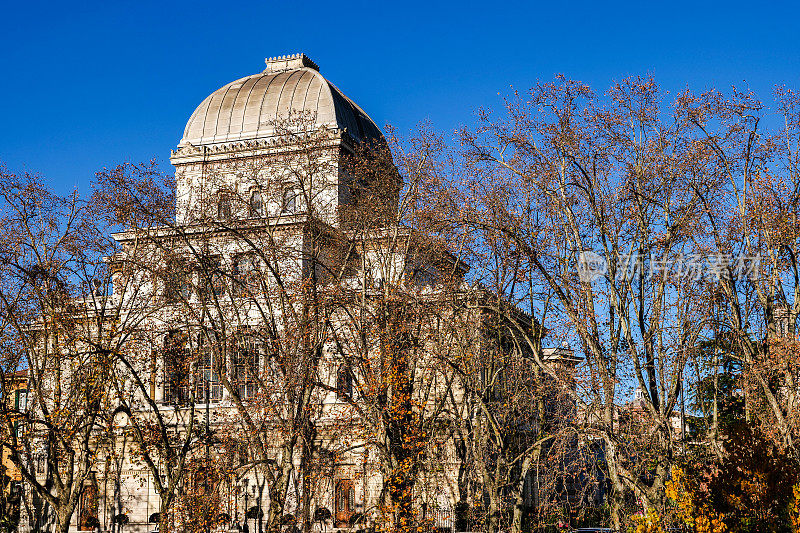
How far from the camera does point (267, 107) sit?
143 feet

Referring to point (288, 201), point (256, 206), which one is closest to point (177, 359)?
point (288, 201)

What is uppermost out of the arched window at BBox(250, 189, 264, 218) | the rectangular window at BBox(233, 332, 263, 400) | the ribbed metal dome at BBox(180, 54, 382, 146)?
the ribbed metal dome at BBox(180, 54, 382, 146)

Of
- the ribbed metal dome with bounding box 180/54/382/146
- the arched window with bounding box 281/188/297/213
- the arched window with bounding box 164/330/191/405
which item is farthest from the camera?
the ribbed metal dome with bounding box 180/54/382/146

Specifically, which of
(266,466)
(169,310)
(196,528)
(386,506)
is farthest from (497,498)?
(169,310)

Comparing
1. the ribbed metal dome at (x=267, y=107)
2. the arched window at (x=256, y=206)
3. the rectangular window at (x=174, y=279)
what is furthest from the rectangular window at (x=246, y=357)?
the ribbed metal dome at (x=267, y=107)

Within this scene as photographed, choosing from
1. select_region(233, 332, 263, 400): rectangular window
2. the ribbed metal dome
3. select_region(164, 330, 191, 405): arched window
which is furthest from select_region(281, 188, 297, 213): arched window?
select_region(164, 330, 191, 405): arched window

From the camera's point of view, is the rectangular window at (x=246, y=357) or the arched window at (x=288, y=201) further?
the arched window at (x=288, y=201)

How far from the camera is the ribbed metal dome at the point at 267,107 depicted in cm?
4325

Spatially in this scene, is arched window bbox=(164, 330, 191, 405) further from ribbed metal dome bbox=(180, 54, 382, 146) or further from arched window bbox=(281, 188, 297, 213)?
ribbed metal dome bbox=(180, 54, 382, 146)

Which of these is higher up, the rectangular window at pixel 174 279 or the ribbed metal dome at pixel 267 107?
the ribbed metal dome at pixel 267 107

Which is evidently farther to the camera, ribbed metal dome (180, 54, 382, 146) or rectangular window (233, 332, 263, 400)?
ribbed metal dome (180, 54, 382, 146)

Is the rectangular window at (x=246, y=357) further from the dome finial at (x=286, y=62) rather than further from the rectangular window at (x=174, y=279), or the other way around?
the dome finial at (x=286, y=62)

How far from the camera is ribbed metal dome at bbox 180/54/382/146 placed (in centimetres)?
4325

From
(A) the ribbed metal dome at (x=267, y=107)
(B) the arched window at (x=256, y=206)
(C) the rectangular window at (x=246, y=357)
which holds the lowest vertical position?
(C) the rectangular window at (x=246, y=357)
